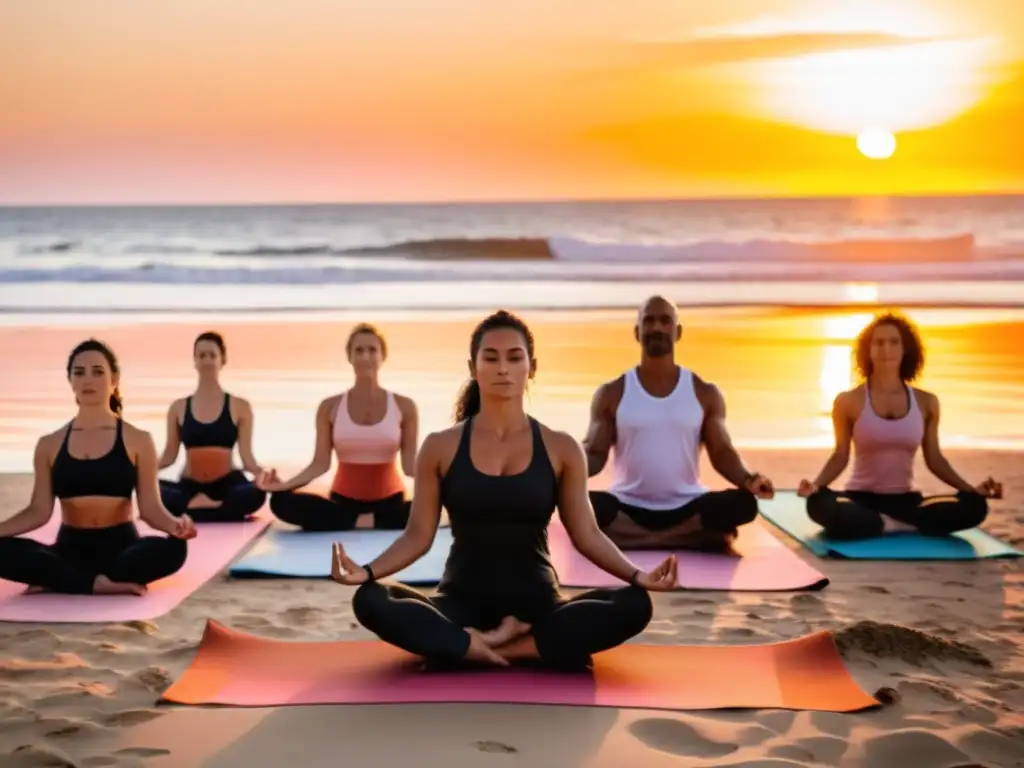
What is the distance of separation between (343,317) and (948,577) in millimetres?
11718

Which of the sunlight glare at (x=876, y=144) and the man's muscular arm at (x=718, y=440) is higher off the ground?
the sunlight glare at (x=876, y=144)

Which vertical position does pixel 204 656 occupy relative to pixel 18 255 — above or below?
below

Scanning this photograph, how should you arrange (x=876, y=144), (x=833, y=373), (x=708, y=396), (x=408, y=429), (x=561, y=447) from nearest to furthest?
(x=561, y=447), (x=708, y=396), (x=408, y=429), (x=833, y=373), (x=876, y=144)

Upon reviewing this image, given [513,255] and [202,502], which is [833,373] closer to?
[202,502]

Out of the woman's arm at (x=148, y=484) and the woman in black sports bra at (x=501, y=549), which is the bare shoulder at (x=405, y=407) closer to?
the woman's arm at (x=148, y=484)

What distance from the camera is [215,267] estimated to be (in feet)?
83.2

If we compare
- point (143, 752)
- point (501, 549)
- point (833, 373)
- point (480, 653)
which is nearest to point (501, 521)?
point (501, 549)

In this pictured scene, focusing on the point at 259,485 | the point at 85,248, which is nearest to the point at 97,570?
the point at 259,485

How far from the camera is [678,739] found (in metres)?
3.44

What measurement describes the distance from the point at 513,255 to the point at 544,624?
91.0 feet

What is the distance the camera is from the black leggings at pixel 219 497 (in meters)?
6.58

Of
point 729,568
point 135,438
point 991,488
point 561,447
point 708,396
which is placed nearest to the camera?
point 561,447

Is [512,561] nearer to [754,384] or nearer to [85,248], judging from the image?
[754,384]

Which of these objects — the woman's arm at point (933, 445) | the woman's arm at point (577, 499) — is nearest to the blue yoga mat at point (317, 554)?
the woman's arm at point (577, 499)
